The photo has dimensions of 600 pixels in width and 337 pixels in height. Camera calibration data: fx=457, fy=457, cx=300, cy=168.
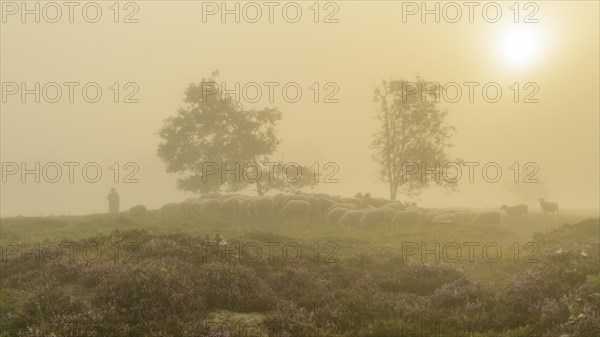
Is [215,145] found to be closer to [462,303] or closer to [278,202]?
[278,202]

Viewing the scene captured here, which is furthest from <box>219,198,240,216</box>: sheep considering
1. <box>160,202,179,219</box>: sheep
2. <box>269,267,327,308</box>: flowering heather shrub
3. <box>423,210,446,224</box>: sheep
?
<box>269,267,327,308</box>: flowering heather shrub

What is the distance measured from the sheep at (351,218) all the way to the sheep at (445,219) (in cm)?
583

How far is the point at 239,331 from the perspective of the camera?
391 inches

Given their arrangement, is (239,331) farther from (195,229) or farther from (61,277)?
(195,229)

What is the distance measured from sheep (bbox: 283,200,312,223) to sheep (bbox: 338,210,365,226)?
2878 millimetres

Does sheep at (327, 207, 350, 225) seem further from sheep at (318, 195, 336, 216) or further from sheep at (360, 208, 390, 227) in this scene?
sheep at (360, 208, 390, 227)

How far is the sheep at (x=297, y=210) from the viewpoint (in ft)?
118

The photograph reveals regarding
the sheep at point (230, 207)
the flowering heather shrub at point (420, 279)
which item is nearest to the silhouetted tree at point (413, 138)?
the sheep at point (230, 207)

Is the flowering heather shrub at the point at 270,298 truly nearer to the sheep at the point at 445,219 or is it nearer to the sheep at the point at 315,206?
the sheep at the point at 445,219

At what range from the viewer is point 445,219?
35.8 m

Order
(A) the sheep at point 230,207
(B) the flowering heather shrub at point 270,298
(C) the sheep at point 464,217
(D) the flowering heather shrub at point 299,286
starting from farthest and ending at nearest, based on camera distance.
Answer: (A) the sheep at point 230,207, (C) the sheep at point 464,217, (D) the flowering heather shrub at point 299,286, (B) the flowering heather shrub at point 270,298

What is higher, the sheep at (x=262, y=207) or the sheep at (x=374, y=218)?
the sheep at (x=262, y=207)

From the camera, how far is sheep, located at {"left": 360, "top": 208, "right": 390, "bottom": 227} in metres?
34.5

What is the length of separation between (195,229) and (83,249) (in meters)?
11.7
